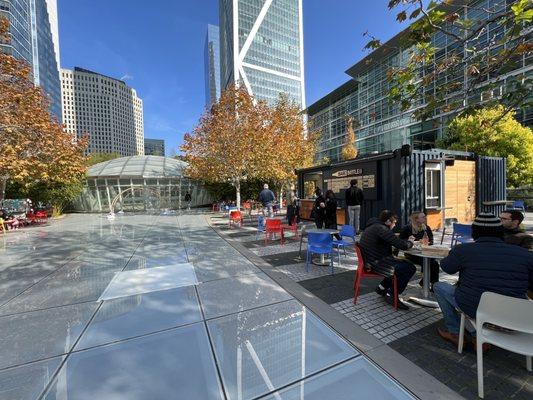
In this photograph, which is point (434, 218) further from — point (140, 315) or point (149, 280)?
point (140, 315)

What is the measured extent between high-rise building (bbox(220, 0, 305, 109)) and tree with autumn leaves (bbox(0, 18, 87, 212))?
7490 cm

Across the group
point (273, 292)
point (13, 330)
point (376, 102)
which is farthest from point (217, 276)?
point (376, 102)

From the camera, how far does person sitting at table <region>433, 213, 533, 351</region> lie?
2271 millimetres

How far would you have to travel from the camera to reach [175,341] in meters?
3.00

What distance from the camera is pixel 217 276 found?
5309 mm

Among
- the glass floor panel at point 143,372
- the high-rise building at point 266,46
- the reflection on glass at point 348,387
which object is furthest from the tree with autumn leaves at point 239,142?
the high-rise building at point 266,46

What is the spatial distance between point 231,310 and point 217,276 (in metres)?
1.61

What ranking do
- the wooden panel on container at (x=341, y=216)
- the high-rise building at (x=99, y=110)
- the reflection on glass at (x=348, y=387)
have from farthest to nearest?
the high-rise building at (x=99, y=110), the wooden panel on container at (x=341, y=216), the reflection on glass at (x=348, y=387)

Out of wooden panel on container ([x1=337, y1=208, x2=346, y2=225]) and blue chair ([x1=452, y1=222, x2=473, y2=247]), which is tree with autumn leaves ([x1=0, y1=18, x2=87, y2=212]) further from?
blue chair ([x1=452, y1=222, x2=473, y2=247])

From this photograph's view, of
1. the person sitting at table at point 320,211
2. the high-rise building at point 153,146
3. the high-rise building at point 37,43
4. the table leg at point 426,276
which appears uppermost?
the high-rise building at point 37,43

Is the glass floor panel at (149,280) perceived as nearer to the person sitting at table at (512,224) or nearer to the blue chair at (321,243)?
the blue chair at (321,243)

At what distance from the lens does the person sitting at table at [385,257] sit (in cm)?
371

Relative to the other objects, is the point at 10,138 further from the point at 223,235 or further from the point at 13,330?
the point at 13,330

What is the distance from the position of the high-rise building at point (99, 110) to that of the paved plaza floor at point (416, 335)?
82.5 metres
